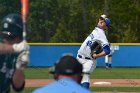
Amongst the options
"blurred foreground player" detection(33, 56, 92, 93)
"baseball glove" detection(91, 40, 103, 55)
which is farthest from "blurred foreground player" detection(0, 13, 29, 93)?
"baseball glove" detection(91, 40, 103, 55)

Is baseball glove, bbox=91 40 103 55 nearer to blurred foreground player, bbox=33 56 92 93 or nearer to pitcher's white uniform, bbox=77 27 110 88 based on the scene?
pitcher's white uniform, bbox=77 27 110 88

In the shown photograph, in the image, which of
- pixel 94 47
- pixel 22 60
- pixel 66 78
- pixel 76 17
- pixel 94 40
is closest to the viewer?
pixel 66 78

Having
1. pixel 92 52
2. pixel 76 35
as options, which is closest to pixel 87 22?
pixel 76 35

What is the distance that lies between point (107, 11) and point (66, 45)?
52.0 ft

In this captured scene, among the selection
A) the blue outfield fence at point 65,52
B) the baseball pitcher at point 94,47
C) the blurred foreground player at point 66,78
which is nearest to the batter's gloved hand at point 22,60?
the blurred foreground player at point 66,78

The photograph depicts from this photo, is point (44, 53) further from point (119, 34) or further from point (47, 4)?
point (47, 4)

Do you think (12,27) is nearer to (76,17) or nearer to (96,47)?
(96,47)

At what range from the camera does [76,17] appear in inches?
2083

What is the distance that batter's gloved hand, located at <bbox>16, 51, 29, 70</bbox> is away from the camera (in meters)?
5.58

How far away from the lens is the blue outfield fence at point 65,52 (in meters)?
30.8

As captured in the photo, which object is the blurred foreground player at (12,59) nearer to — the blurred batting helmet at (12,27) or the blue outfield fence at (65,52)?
the blurred batting helmet at (12,27)

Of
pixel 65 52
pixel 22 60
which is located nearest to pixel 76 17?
pixel 65 52

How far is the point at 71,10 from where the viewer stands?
5484 centimetres

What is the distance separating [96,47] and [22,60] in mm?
6792
